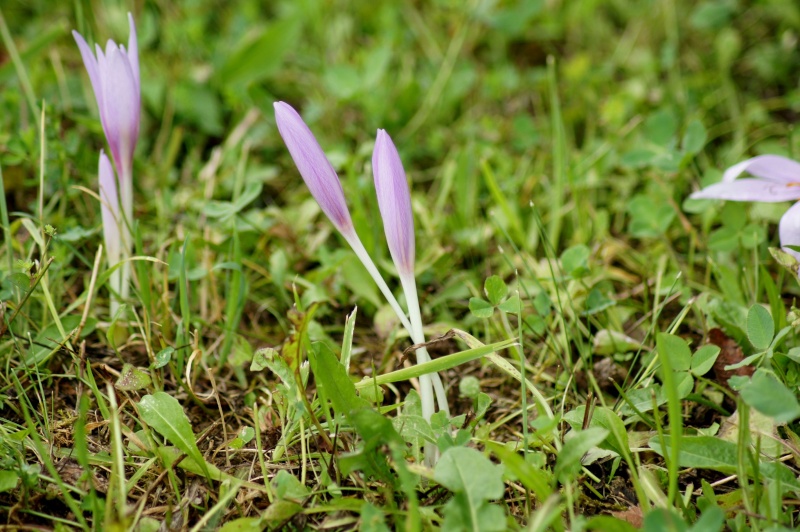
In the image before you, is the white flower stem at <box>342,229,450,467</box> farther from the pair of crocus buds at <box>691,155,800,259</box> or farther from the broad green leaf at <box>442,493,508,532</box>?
the pair of crocus buds at <box>691,155,800,259</box>

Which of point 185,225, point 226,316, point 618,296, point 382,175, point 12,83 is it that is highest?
point 12,83

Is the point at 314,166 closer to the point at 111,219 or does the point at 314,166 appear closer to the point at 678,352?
the point at 111,219

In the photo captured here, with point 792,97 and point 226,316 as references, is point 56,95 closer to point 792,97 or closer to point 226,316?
point 226,316

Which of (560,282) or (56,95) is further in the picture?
(56,95)

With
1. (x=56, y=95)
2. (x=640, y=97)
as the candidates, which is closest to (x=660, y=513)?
(x=640, y=97)

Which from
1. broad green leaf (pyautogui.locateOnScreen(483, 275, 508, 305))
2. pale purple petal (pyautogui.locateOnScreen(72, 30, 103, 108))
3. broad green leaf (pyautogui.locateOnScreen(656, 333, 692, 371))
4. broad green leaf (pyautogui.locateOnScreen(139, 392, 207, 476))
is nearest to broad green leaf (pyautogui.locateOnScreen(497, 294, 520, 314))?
broad green leaf (pyautogui.locateOnScreen(483, 275, 508, 305))

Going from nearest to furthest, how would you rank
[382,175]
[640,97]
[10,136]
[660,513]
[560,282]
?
[660,513], [382,175], [560,282], [10,136], [640,97]

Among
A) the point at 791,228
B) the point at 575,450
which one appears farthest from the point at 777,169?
the point at 575,450

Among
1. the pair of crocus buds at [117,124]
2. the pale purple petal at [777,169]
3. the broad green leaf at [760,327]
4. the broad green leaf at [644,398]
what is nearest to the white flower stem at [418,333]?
the broad green leaf at [644,398]
